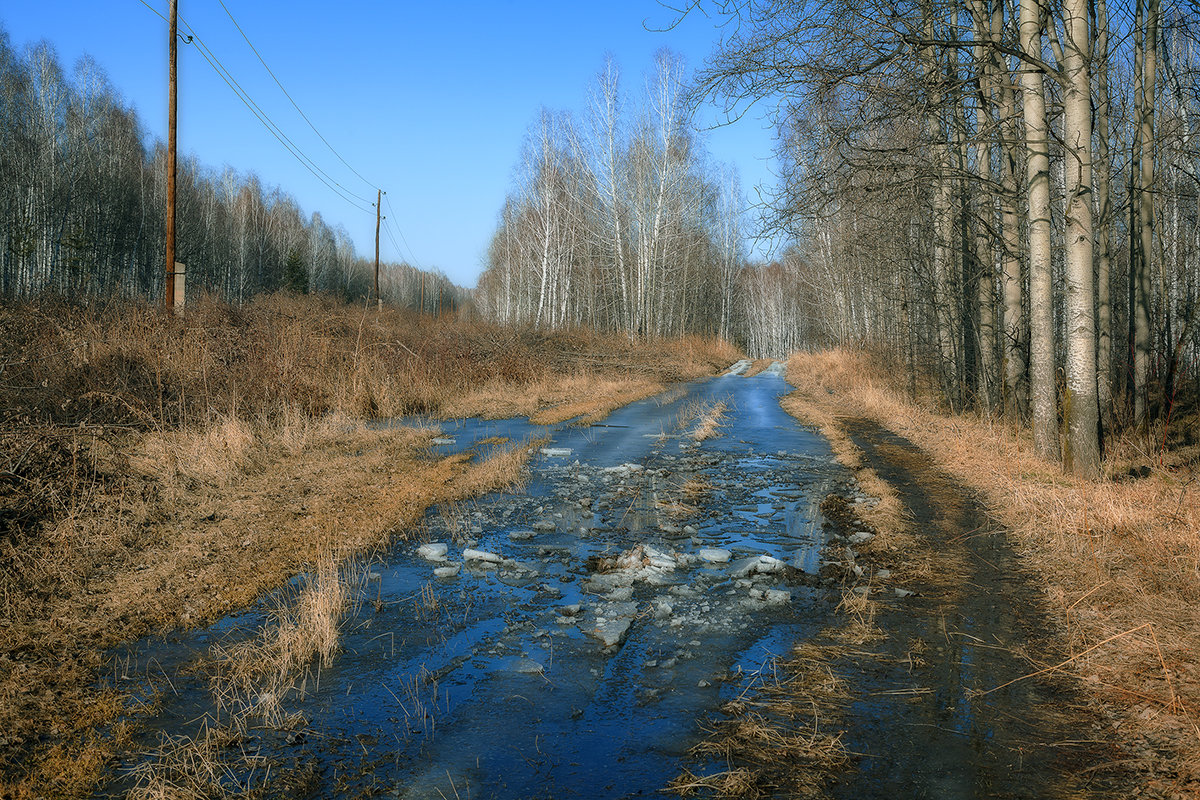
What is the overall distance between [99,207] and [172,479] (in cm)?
4414

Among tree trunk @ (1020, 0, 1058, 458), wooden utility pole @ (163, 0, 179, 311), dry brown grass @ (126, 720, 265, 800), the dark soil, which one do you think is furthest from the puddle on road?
wooden utility pole @ (163, 0, 179, 311)

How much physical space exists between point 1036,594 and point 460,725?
13.4 feet

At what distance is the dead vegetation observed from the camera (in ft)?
13.4

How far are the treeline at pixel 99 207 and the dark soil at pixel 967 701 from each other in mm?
23277

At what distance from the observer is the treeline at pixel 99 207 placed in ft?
120

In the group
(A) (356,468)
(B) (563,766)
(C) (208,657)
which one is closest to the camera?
(B) (563,766)

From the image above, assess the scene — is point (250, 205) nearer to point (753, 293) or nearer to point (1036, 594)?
point (753, 293)

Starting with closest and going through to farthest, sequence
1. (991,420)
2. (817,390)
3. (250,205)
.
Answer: (991,420)
(817,390)
(250,205)

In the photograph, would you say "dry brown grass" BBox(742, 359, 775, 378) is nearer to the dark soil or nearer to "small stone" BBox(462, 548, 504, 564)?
"small stone" BBox(462, 548, 504, 564)

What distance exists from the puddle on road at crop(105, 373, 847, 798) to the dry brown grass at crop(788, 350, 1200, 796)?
1.62 m

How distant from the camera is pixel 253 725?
11.6 feet

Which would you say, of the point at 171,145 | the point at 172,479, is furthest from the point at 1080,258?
the point at 171,145

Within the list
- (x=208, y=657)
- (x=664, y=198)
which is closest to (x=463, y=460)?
(x=208, y=657)

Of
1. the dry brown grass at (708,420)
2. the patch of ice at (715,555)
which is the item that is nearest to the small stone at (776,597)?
the patch of ice at (715,555)
